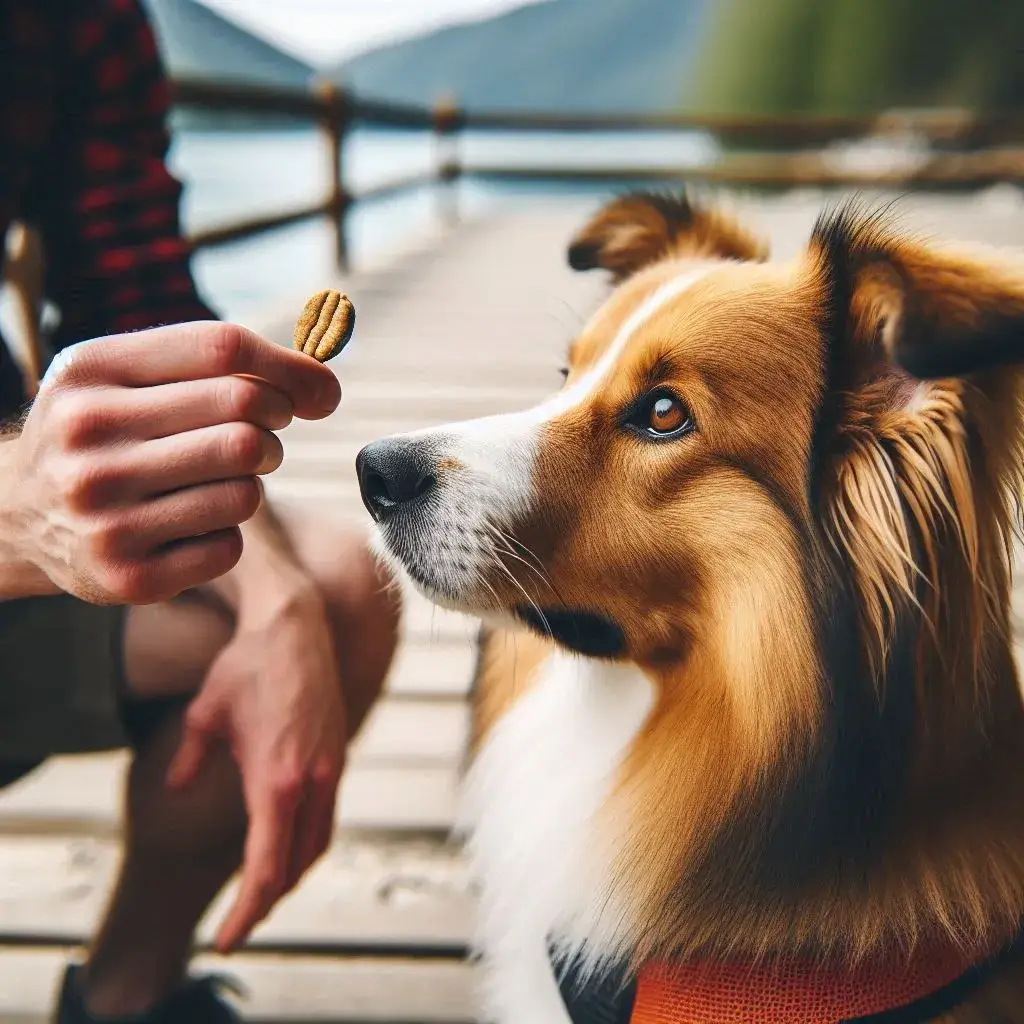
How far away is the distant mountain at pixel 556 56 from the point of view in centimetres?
81

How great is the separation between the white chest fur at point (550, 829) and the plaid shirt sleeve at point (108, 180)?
566 mm

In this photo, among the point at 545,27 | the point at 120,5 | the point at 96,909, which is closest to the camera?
the point at 545,27

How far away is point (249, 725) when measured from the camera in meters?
0.85

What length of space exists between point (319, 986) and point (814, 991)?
25.1 inches

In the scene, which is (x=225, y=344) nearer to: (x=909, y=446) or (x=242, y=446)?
(x=242, y=446)

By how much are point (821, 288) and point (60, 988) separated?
1.11 metres

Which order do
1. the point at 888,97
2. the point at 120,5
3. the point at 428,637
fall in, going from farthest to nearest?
the point at 428,637 → the point at 888,97 → the point at 120,5

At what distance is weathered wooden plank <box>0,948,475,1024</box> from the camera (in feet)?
3.64

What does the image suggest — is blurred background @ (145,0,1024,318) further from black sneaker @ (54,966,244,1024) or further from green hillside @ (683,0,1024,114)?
black sneaker @ (54,966,244,1024)

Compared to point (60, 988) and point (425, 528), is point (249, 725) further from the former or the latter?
point (60, 988)

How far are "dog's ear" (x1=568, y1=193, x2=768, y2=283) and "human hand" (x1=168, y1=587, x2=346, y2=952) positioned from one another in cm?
51

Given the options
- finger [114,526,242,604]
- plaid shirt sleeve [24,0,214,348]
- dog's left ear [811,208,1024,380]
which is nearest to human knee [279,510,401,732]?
plaid shirt sleeve [24,0,214,348]

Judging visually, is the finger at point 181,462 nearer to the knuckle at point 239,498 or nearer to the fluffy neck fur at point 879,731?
the knuckle at point 239,498

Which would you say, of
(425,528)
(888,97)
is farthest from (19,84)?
(888,97)
